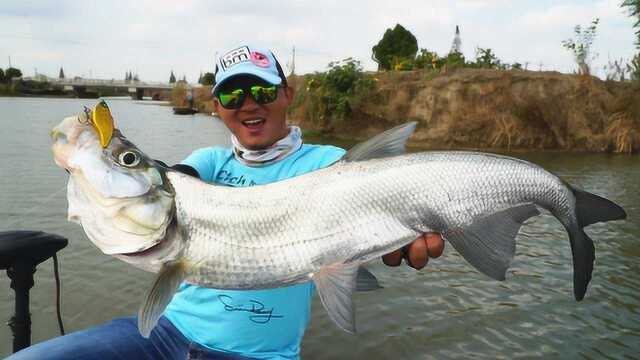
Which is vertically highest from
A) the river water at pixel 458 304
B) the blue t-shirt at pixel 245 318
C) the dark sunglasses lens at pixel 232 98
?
the dark sunglasses lens at pixel 232 98

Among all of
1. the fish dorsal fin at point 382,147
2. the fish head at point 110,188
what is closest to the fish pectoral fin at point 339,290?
the fish dorsal fin at point 382,147

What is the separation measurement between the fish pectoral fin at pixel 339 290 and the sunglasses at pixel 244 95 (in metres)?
1.28

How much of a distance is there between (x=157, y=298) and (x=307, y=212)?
0.76m

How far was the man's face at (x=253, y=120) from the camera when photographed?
3.11 meters

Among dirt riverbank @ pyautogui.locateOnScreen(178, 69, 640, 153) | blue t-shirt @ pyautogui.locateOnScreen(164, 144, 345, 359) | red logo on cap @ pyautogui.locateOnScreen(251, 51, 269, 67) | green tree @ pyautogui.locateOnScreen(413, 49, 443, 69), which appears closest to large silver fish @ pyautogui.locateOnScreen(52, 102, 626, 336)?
blue t-shirt @ pyautogui.locateOnScreen(164, 144, 345, 359)

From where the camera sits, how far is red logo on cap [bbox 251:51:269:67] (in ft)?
10.2

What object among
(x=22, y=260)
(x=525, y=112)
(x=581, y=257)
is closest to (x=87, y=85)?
(x=525, y=112)

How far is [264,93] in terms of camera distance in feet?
10.2

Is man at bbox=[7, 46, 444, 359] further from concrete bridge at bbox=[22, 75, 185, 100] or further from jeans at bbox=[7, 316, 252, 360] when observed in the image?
concrete bridge at bbox=[22, 75, 185, 100]

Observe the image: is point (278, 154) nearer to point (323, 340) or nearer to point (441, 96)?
point (323, 340)

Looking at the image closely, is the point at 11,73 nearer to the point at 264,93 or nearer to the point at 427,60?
the point at 427,60

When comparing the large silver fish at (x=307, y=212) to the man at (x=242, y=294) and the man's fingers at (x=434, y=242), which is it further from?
the man at (x=242, y=294)

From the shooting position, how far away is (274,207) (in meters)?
2.31

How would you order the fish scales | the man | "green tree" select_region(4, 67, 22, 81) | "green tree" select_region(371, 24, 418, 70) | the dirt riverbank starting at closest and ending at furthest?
1. the fish scales
2. the man
3. the dirt riverbank
4. "green tree" select_region(371, 24, 418, 70)
5. "green tree" select_region(4, 67, 22, 81)
